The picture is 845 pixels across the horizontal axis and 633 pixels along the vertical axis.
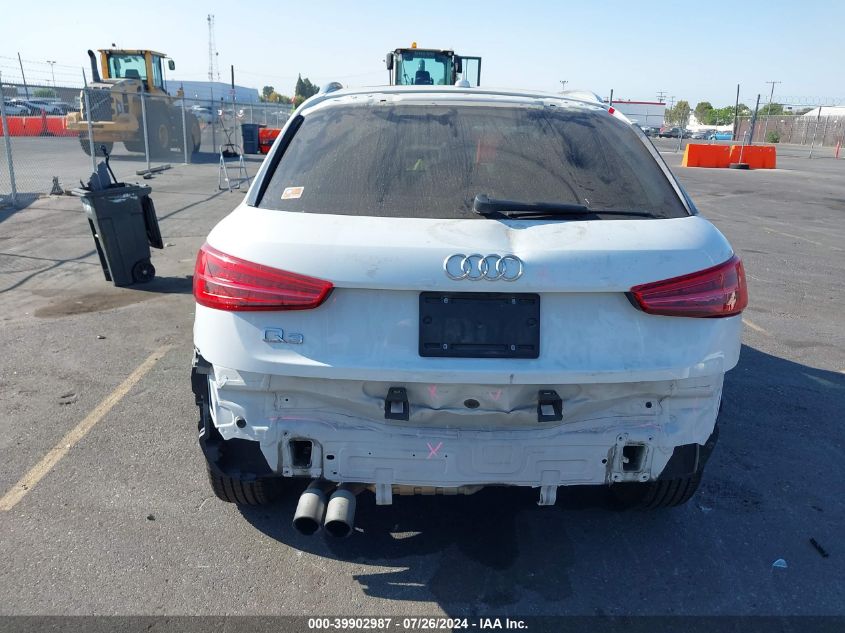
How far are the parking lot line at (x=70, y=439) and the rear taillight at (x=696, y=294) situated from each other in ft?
10.4

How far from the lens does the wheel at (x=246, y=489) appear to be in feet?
10.3

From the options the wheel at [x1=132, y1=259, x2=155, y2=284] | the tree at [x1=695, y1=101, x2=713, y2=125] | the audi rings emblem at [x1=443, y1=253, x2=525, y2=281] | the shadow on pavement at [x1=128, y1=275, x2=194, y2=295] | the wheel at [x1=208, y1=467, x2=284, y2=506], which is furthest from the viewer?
the tree at [x1=695, y1=101, x2=713, y2=125]

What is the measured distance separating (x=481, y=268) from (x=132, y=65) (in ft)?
Answer: 83.8

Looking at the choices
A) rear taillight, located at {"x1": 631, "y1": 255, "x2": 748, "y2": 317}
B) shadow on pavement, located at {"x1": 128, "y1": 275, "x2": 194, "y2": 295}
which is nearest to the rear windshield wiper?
rear taillight, located at {"x1": 631, "y1": 255, "x2": 748, "y2": 317}

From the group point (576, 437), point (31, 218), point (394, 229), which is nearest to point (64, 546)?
point (394, 229)

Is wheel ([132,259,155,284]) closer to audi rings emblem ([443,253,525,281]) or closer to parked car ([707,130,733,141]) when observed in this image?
audi rings emblem ([443,253,525,281])

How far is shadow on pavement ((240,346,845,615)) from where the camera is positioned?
9.62 feet

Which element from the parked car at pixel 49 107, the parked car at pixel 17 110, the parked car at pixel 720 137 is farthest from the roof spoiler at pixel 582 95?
the parked car at pixel 720 137

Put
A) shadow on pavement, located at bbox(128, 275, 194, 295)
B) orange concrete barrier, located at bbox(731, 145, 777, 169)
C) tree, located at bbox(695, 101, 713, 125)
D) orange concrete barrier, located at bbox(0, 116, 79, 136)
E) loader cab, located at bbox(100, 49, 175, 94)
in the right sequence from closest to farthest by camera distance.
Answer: shadow on pavement, located at bbox(128, 275, 194, 295) → loader cab, located at bbox(100, 49, 175, 94) → orange concrete barrier, located at bbox(0, 116, 79, 136) → orange concrete barrier, located at bbox(731, 145, 777, 169) → tree, located at bbox(695, 101, 713, 125)

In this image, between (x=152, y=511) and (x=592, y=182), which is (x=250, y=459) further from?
(x=592, y=182)

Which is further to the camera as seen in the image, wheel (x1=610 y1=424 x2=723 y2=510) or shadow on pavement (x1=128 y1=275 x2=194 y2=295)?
shadow on pavement (x1=128 y1=275 x2=194 y2=295)

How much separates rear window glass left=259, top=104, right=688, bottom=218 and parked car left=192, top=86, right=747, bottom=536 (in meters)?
0.02

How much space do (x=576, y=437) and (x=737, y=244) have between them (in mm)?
10086

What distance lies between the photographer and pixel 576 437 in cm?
259
